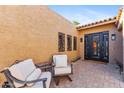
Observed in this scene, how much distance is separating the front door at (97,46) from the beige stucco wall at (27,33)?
11.1 ft

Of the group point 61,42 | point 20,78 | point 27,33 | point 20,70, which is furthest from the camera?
point 61,42

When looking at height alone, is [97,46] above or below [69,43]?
below

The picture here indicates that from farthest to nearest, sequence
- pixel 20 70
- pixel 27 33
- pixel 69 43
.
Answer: pixel 69 43 < pixel 27 33 < pixel 20 70

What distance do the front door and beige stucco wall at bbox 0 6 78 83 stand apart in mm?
3380

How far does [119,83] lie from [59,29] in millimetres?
3890

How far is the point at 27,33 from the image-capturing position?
467cm

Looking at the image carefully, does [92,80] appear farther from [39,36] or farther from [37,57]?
[39,36]

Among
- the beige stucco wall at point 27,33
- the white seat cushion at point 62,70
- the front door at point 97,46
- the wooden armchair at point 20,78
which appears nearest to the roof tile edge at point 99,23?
the front door at point 97,46

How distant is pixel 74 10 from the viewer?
27.9 ft

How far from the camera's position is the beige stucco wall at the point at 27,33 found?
369cm

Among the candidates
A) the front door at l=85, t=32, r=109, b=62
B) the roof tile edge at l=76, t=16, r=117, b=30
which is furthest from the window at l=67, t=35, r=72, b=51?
the front door at l=85, t=32, r=109, b=62

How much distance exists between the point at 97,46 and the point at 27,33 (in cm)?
600

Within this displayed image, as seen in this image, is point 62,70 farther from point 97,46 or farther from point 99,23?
point 97,46

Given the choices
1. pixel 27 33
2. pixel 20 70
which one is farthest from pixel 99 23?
pixel 20 70
